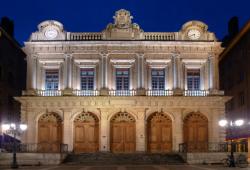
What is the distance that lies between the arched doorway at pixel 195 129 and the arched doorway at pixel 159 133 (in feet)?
4.63

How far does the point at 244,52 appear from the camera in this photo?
1829 inches

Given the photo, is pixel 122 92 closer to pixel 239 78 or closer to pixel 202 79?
pixel 202 79

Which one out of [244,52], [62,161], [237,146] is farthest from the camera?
[237,146]

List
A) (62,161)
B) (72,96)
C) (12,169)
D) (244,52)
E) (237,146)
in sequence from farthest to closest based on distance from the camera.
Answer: (237,146), (244,52), (72,96), (62,161), (12,169)

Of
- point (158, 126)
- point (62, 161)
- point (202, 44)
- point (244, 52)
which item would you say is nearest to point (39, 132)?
point (62, 161)

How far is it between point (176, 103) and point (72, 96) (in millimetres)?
8544

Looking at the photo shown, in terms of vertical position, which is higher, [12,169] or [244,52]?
[244,52]

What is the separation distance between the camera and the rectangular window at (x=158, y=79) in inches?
1713

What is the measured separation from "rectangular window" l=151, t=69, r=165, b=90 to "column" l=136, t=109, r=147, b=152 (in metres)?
2.71

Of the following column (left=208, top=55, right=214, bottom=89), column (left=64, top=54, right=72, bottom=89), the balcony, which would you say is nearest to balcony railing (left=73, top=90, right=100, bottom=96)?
the balcony

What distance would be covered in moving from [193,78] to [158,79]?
3022 millimetres

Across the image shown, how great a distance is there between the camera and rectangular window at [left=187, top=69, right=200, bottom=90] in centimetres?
4372

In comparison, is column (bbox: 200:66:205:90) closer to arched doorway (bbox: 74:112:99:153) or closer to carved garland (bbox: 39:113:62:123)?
arched doorway (bbox: 74:112:99:153)

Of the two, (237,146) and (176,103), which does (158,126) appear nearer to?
(176,103)
